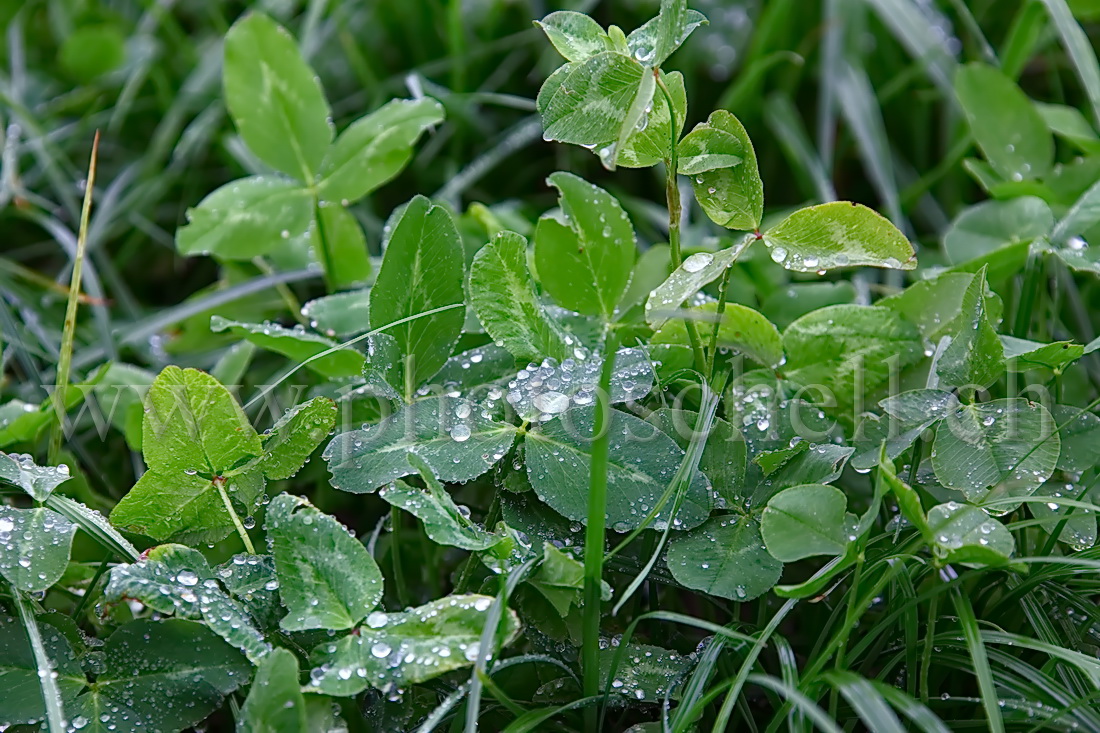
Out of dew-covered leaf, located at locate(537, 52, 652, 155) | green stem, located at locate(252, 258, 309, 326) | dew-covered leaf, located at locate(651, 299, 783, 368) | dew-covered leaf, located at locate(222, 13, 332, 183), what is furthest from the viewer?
green stem, located at locate(252, 258, 309, 326)

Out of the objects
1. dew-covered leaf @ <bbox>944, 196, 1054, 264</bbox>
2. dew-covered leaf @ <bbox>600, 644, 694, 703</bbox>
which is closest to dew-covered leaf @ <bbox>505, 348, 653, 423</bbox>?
dew-covered leaf @ <bbox>600, 644, 694, 703</bbox>

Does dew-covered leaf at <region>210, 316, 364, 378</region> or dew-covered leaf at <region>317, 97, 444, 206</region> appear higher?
dew-covered leaf at <region>317, 97, 444, 206</region>

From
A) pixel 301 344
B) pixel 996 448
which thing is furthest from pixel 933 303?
pixel 301 344

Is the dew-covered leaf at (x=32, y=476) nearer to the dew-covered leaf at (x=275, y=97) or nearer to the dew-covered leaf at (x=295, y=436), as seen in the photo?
the dew-covered leaf at (x=295, y=436)

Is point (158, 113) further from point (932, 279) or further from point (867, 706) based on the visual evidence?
point (867, 706)

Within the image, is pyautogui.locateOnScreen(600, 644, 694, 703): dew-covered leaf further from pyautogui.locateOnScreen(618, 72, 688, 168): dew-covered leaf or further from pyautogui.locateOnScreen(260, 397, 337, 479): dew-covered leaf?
pyautogui.locateOnScreen(618, 72, 688, 168): dew-covered leaf

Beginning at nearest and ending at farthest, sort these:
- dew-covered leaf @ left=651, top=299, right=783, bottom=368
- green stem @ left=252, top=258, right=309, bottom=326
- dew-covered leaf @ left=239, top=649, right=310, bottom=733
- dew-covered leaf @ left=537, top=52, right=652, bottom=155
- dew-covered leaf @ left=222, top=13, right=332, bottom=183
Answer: dew-covered leaf @ left=239, top=649, right=310, bottom=733
dew-covered leaf @ left=537, top=52, right=652, bottom=155
dew-covered leaf @ left=651, top=299, right=783, bottom=368
dew-covered leaf @ left=222, top=13, right=332, bottom=183
green stem @ left=252, top=258, right=309, bottom=326

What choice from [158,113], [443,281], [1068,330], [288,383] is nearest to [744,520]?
[443,281]

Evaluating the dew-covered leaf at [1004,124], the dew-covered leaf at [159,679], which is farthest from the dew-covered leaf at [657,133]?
the dew-covered leaf at [1004,124]
